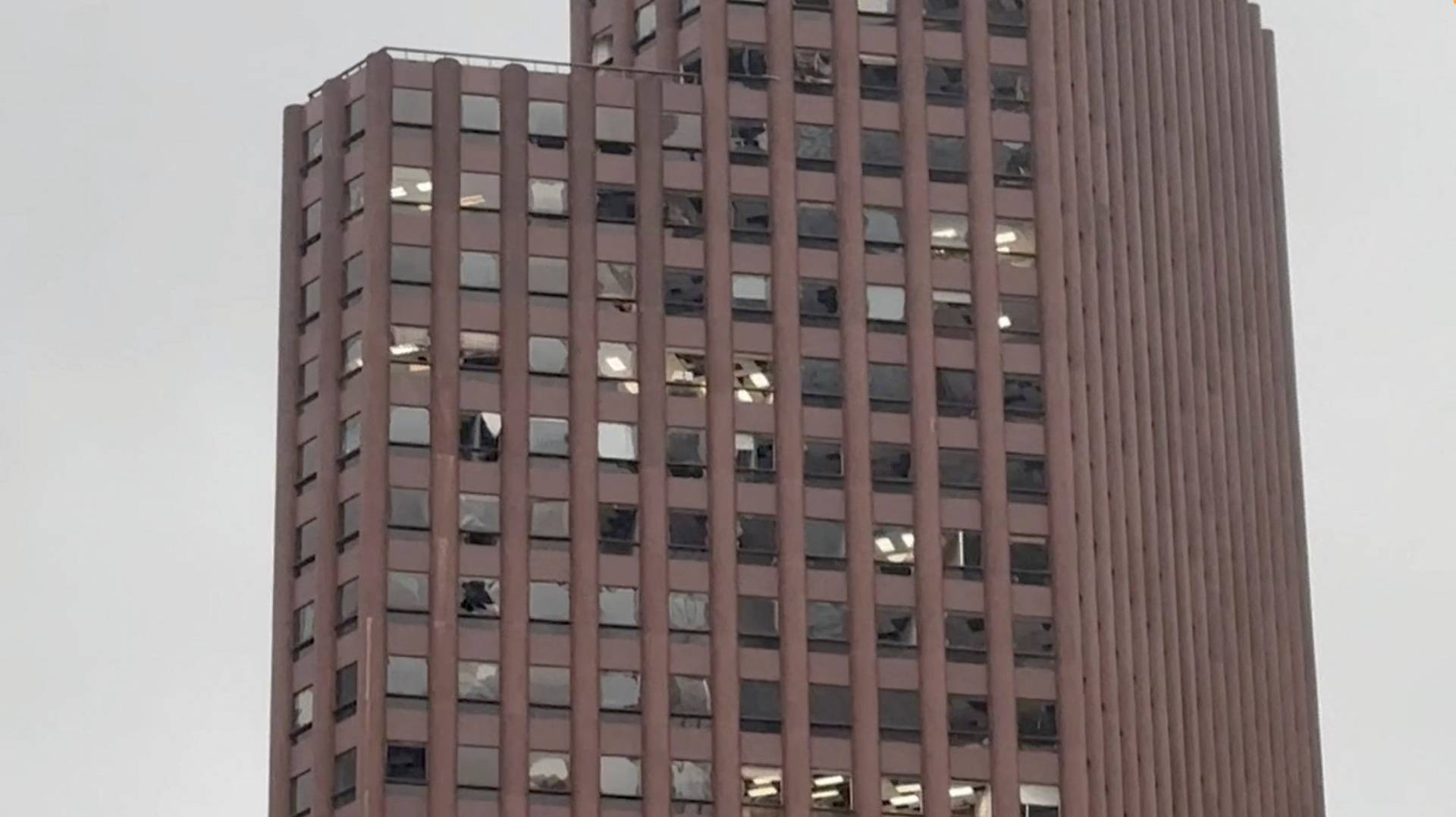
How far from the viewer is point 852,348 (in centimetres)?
19850

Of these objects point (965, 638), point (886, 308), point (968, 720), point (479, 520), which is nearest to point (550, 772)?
point (479, 520)

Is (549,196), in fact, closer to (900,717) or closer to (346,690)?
(346,690)

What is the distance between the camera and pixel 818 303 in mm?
199125

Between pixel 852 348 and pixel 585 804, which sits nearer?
pixel 585 804

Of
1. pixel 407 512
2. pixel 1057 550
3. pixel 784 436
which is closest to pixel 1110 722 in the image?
pixel 1057 550

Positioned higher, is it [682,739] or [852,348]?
[852,348]

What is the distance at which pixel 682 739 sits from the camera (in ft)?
620

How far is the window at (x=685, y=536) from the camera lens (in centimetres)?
19300

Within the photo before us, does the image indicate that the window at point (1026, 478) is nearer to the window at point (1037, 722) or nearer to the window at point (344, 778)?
the window at point (1037, 722)

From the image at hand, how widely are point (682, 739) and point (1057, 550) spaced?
21.4 meters

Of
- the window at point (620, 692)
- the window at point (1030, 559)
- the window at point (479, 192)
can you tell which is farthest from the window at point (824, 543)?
the window at point (479, 192)

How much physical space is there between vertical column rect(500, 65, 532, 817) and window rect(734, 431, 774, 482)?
411 inches

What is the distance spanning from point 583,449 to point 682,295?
9.75 m

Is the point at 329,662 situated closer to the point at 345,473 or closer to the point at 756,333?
the point at 345,473
